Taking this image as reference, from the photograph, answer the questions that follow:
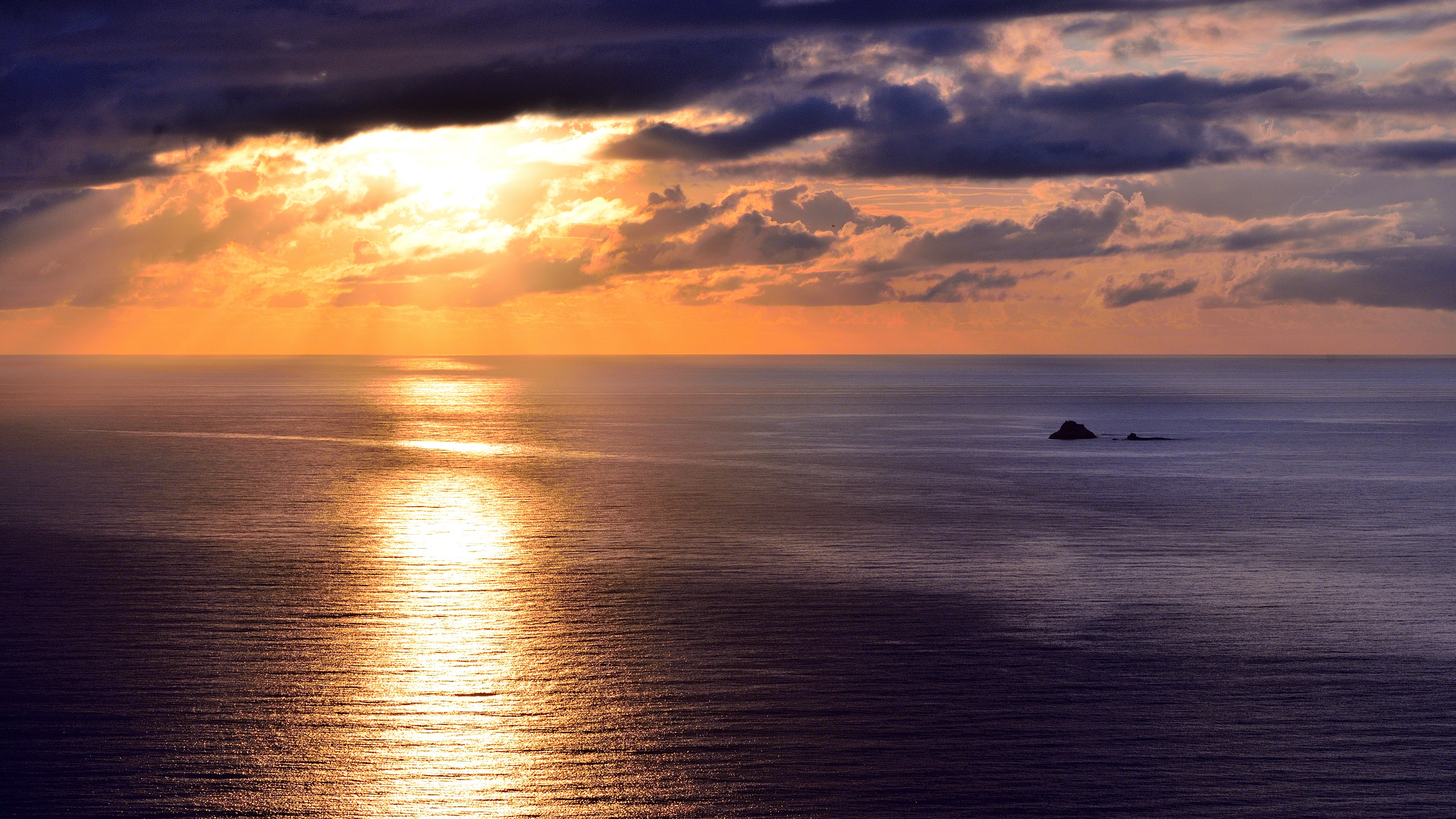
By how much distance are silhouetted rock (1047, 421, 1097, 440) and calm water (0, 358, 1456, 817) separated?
38677 millimetres

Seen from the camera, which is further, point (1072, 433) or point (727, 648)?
point (1072, 433)

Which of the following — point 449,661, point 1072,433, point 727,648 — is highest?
point 449,661

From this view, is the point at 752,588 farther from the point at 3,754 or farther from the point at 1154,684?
the point at 3,754

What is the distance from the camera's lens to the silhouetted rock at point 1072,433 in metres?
116

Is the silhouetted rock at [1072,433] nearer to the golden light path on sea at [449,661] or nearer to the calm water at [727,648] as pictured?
the calm water at [727,648]

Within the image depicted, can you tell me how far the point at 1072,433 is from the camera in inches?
4606

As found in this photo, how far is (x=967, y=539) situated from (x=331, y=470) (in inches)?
1960

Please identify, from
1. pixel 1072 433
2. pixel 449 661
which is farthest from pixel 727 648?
pixel 1072 433

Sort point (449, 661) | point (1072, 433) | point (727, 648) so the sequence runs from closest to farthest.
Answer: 1. point (449, 661)
2. point (727, 648)
3. point (1072, 433)

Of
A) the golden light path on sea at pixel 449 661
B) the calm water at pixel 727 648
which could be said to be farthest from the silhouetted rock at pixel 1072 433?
the golden light path on sea at pixel 449 661

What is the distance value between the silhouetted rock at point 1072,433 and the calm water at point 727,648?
38.7 metres

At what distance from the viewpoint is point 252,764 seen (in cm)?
2441

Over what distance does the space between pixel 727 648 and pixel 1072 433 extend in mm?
89788

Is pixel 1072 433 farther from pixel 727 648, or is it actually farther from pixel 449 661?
pixel 449 661
